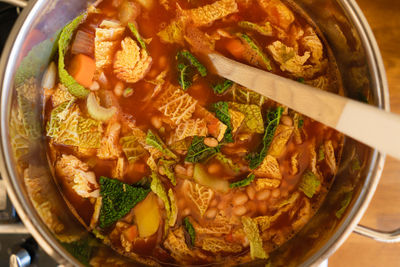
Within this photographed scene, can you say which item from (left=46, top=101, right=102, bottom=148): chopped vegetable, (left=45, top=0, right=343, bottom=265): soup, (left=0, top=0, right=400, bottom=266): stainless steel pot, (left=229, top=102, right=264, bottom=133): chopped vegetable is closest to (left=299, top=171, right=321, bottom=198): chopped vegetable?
(left=45, top=0, right=343, bottom=265): soup

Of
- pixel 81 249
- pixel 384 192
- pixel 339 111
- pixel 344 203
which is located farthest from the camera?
pixel 384 192

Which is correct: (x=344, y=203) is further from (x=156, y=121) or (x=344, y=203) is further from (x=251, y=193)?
(x=156, y=121)

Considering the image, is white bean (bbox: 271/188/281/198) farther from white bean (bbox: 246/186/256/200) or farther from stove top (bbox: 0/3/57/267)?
stove top (bbox: 0/3/57/267)

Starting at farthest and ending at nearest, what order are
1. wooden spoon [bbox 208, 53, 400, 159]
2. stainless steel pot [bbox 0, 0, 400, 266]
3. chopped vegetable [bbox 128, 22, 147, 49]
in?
chopped vegetable [bbox 128, 22, 147, 49] → stainless steel pot [bbox 0, 0, 400, 266] → wooden spoon [bbox 208, 53, 400, 159]

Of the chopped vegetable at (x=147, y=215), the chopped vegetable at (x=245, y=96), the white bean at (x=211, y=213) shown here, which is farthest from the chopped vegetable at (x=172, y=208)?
the chopped vegetable at (x=245, y=96)

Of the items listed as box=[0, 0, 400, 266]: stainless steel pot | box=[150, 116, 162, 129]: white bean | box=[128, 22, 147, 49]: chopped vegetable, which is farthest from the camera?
box=[150, 116, 162, 129]: white bean

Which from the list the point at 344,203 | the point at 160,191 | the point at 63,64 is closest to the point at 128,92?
the point at 63,64

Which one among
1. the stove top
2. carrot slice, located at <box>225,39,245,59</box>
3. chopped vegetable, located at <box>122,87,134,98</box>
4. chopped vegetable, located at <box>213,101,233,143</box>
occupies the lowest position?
the stove top

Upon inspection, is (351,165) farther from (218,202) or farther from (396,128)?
(396,128)
